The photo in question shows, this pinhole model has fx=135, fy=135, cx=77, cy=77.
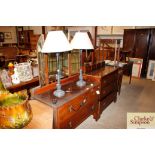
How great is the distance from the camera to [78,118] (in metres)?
1.90

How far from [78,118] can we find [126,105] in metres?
1.80

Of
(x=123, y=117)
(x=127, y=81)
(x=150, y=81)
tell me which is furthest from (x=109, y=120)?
(x=150, y=81)

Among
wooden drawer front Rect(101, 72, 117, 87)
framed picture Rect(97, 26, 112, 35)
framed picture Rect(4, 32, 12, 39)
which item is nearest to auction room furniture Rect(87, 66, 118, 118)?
wooden drawer front Rect(101, 72, 117, 87)

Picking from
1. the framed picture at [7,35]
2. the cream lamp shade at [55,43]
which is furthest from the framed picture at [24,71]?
the framed picture at [7,35]

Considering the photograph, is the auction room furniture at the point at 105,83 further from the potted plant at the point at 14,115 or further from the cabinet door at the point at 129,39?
the cabinet door at the point at 129,39

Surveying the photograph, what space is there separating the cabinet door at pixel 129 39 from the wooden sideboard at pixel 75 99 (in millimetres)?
3376

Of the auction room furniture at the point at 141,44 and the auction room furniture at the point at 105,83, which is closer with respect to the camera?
the auction room furniture at the point at 105,83

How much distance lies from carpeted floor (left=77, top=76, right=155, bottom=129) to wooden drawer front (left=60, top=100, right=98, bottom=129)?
40 cm

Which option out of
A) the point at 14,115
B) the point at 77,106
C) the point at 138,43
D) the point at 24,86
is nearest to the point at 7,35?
the point at 24,86

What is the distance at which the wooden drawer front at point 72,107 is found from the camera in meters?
1.52

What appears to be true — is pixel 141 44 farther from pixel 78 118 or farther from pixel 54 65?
pixel 78 118
